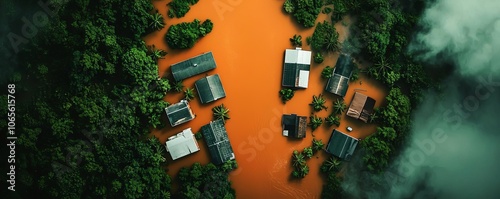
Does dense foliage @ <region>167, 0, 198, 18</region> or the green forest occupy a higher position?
dense foliage @ <region>167, 0, 198, 18</region>

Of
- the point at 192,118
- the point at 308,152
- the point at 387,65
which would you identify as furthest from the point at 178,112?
the point at 387,65

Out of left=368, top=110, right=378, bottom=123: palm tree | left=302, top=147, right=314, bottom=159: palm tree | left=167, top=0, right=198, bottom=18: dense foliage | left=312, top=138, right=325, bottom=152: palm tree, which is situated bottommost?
left=302, top=147, right=314, bottom=159: palm tree

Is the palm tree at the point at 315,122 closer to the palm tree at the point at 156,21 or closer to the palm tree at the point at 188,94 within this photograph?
the palm tree at the point at 188,94

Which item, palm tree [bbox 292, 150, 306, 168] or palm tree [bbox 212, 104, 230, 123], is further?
palm tree [bbox 212, 104, 230, 123]

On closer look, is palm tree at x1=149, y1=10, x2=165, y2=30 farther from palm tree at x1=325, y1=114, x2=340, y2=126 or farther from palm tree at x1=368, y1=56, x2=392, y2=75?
palm tree at x1=368, y1=56, x2=392, y2=75

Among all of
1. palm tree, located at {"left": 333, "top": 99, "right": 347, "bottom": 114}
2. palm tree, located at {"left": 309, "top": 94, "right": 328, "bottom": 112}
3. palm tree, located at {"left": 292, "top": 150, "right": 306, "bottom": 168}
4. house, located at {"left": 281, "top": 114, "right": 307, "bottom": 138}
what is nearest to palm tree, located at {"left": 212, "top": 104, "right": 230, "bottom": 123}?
house, located at {"left": 281, "top": 114, "right": 307, "bottom": 138}

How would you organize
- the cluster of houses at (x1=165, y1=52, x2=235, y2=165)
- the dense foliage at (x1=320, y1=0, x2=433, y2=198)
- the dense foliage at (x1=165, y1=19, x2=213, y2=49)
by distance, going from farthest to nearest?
the cluster of houses at (x1=165, y1=52, x2=235, y2=165), the dense foliage at (x1=165, y1=19, x2=213, y2=49), the dense foliage at (x1=320, y1=0, x2=433, y2=198)

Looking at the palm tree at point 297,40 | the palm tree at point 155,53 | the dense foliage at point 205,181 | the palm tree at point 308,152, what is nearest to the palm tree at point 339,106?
the palm tree at point 308,152
